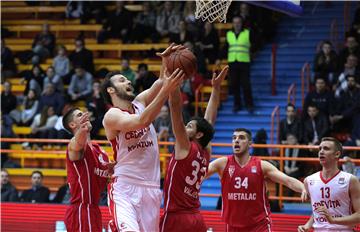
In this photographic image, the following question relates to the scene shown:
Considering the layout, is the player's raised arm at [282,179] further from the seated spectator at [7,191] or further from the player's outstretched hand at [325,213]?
the seated spectator at [7,191]

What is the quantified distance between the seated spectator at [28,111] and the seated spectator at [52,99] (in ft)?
0.64

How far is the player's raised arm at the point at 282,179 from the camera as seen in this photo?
27.4 ft

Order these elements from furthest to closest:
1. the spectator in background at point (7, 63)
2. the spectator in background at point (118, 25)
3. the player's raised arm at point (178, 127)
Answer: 1. the spectator in background at point (7, 63)
2. the spectator in background at point (118, 25)
3. the player's raised arm at point (178, 127)

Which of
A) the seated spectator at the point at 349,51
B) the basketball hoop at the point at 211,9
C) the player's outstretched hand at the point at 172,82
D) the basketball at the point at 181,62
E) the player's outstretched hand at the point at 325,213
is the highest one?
the basketball hoop at the point at 211,9

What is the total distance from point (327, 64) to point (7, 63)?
24.3ft

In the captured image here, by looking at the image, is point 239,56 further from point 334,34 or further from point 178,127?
point 178,127

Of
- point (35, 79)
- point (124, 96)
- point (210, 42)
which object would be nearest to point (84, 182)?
point (124, 96)

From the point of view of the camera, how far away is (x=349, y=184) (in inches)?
336

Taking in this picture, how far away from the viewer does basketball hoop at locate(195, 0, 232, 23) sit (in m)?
8.14

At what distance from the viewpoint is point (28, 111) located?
16.7 m

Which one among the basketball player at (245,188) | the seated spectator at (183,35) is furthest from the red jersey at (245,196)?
Answer: the seated spectator at (183,35)

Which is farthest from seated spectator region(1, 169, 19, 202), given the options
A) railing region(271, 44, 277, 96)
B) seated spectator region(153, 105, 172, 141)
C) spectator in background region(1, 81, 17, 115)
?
railing region(271, 44, 277, 96)

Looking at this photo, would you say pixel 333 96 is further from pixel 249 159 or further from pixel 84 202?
pixel 84 202

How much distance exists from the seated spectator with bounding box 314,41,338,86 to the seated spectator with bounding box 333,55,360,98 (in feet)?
0.89
